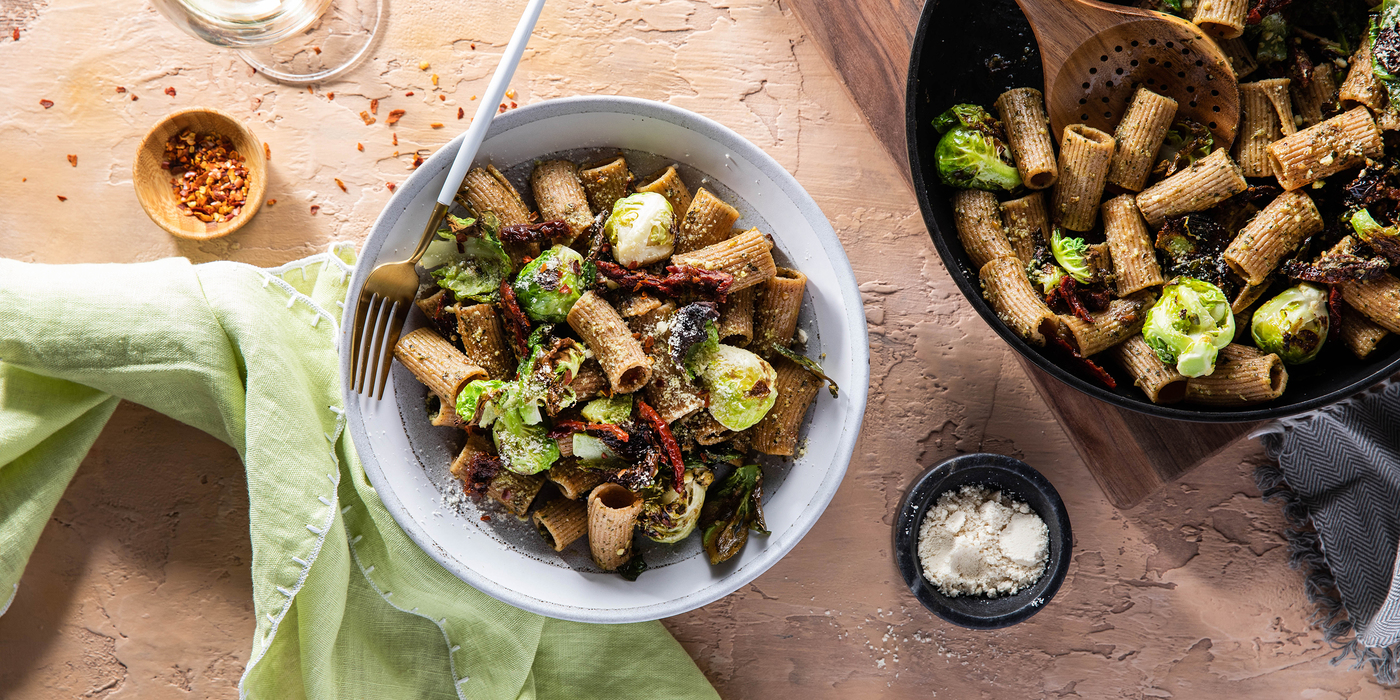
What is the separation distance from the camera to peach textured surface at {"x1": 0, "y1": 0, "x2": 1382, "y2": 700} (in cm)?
256

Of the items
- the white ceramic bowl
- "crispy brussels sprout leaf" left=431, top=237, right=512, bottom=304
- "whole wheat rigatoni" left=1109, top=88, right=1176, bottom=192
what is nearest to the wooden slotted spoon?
"whole wheat rigatoni" left=1109, top=88, right=1176, bottom=192

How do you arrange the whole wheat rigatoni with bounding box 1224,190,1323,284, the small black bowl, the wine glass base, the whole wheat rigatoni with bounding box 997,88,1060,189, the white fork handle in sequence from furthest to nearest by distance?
the wine glass base, the small black bowl, the whole wheat rigatoni with bounding box 997,88,1060,189, the whole wheat rigatoni with bounding box 1224,190,1323,284, the white fork handle

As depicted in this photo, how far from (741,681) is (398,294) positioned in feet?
5.33

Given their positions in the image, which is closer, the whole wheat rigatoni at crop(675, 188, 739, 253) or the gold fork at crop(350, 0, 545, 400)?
the gold fork at crop(350, 0, 545, 400)

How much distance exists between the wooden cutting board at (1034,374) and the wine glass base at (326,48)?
1301 mm

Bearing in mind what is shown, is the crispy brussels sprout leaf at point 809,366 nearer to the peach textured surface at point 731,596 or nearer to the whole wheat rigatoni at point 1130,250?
the peach textured surface at point 731,596

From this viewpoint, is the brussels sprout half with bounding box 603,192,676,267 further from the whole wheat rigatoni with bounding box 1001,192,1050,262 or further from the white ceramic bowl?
the whole wheat rigatoni with bounding box 1001,192,1050,262

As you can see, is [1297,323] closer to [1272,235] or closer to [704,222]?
[1272,235]

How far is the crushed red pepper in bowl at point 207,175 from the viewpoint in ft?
8.27

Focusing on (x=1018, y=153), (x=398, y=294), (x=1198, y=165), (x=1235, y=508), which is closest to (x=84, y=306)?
(x=398, y=294)

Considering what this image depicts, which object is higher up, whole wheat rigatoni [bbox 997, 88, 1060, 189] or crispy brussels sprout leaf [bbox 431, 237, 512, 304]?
whole wheat rigatoni [bbox 997, 88, 1060, 189]

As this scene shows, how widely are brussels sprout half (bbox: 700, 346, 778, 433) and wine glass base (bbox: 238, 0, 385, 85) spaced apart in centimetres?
149

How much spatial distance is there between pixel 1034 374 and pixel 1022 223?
538 mm

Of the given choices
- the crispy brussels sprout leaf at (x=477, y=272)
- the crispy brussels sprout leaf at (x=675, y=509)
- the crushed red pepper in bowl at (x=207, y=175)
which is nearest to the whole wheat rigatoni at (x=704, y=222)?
the crispy brussels sprout leaf at (x=477, y=272)
